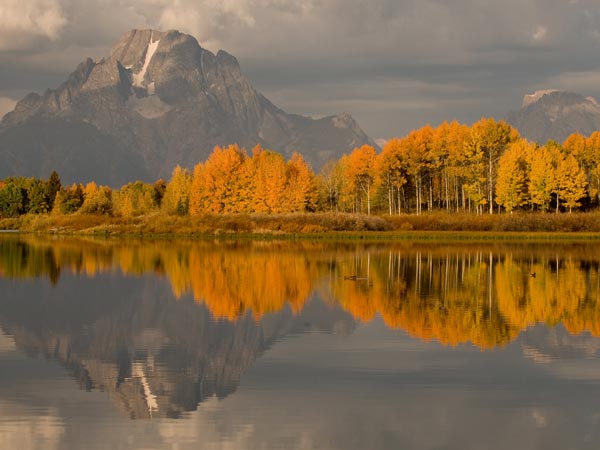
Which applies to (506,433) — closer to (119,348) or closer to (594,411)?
(594,411)

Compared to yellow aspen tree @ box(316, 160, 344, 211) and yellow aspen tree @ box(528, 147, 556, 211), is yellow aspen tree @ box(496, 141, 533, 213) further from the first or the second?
yellow aspen tree @ box(316, 160, 344, 211)

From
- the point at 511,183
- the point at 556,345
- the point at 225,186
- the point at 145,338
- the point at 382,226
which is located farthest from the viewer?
the point at 225,186

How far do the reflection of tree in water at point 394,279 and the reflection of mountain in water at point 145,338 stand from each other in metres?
1.51

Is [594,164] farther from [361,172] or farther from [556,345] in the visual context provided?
[556,345]

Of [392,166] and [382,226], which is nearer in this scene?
[382,226]

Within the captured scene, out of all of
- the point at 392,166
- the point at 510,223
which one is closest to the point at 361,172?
the point at 392,166

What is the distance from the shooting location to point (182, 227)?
347 ft

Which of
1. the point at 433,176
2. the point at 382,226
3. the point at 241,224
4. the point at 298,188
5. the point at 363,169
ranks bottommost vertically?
the point at 382,226

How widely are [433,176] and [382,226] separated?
26.9 meters

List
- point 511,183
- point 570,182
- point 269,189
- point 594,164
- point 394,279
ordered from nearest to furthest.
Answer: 1. point 394,279
2. point 511,183
3. point 570,182
4. point 269,189
5. point 594,164

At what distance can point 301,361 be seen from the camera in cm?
2347

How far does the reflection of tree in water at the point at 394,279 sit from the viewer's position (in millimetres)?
30750

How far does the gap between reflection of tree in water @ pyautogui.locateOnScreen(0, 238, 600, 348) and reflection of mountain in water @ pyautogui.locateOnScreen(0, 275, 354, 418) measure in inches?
59.6

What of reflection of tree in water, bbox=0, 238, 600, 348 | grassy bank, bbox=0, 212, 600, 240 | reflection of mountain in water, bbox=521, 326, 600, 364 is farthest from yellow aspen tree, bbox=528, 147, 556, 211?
reflection of mountain in water, bbox=521, 326, 600, 364
